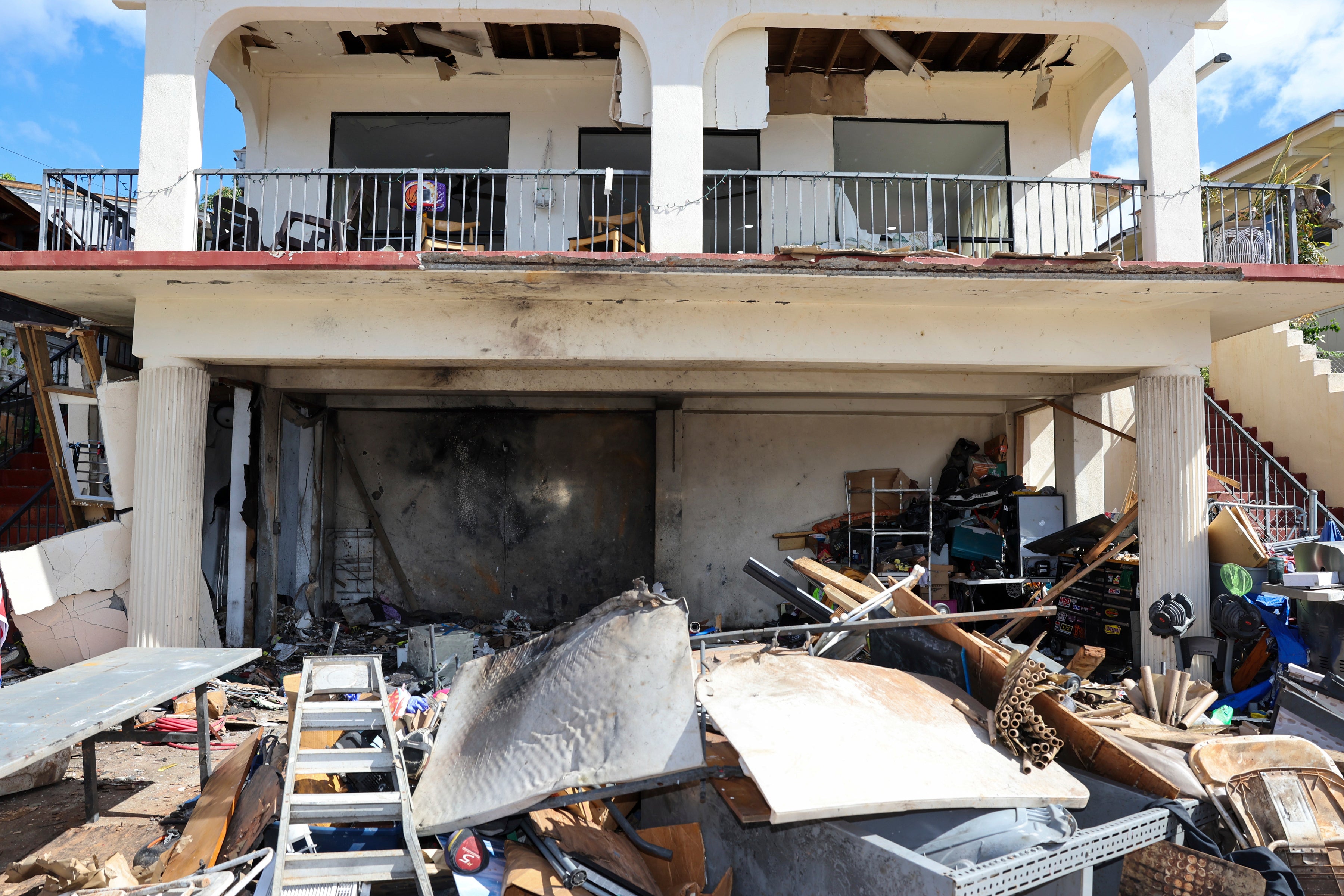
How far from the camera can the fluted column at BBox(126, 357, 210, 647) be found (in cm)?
717

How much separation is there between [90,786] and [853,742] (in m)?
4.65

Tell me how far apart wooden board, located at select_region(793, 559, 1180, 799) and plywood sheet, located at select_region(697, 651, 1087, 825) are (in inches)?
7.9

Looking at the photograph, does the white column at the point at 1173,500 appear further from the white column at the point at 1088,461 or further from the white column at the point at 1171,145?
the white column at the point at 1088,461

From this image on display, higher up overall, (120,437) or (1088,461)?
(120,437)

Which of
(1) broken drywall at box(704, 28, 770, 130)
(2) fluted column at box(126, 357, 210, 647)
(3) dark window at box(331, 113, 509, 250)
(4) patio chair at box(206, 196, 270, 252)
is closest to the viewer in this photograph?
(2) fluted column at box(126, 357, 210, 647)

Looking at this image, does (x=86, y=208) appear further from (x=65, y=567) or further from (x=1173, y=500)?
(x=1173, y=500)

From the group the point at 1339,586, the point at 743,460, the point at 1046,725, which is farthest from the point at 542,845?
the point at 743,460

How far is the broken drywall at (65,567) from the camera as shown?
7172 mm

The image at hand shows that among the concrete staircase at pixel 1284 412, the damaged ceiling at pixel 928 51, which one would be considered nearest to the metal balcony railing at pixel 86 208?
the damaged ceiling at pixel 928 51

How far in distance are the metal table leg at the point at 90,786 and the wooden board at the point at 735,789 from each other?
3.74m

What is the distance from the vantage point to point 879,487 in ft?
36.1

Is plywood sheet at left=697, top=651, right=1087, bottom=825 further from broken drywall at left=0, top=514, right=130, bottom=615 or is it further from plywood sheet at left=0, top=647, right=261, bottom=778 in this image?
broken drywall at left=0, top=514, right=130, bottom=615

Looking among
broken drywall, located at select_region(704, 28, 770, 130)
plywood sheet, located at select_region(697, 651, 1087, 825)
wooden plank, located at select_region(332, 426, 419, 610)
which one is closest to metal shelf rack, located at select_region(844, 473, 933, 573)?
broken drywall, located at select_region(704, 28, 770, 130)

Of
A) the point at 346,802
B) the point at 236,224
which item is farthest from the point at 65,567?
the point at 346,802
